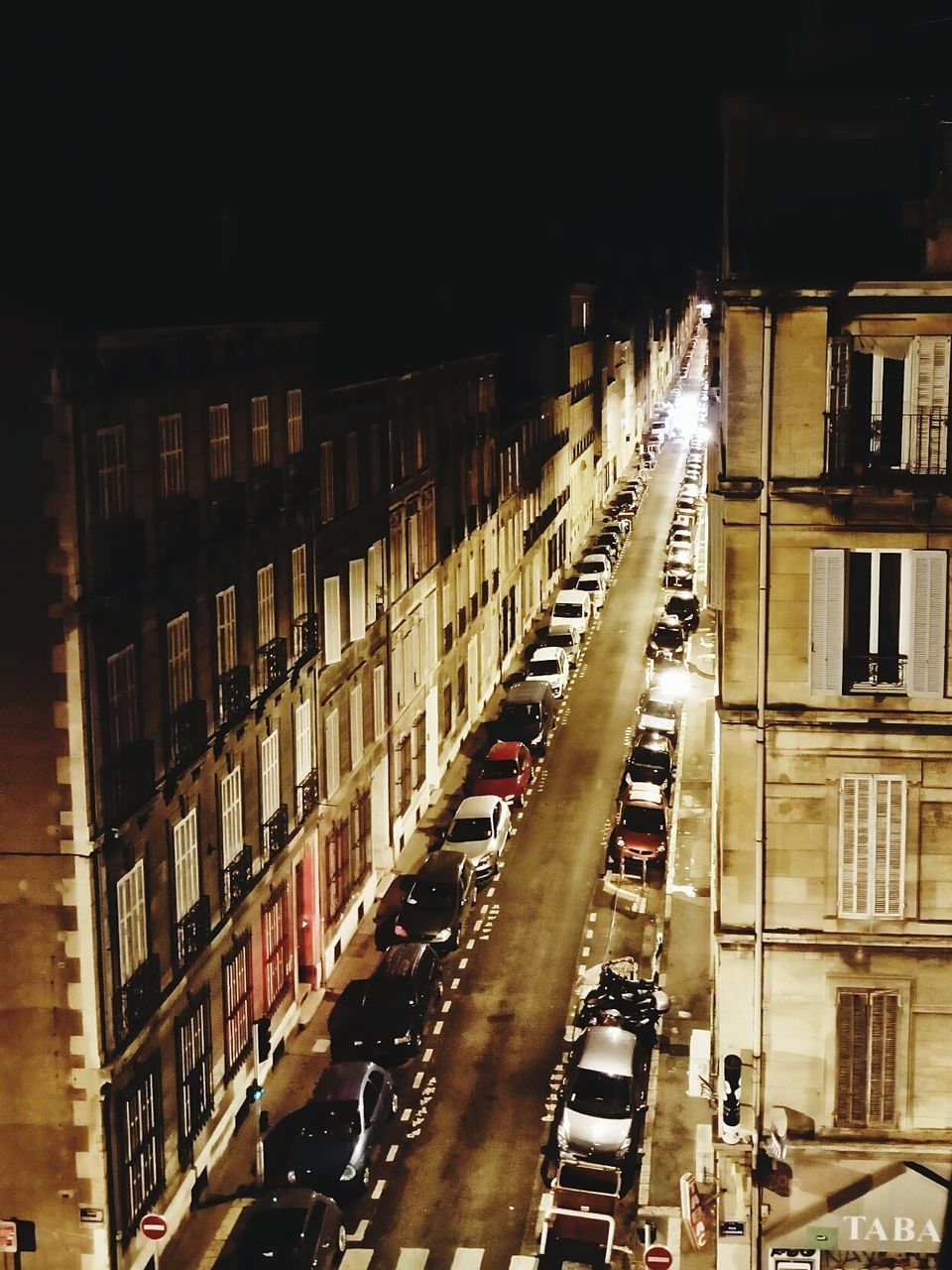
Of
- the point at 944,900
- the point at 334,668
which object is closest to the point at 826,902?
the point at 944,900

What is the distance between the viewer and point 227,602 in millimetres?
37844

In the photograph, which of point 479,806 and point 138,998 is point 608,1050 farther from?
point 479,806

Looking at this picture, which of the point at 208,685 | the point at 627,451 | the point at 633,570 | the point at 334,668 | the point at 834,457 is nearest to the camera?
the point at 834,457

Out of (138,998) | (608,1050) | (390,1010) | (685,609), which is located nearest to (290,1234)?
(138,998)

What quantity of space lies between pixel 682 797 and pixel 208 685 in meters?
30.0

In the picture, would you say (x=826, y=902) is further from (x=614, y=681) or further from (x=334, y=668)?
(x=614, y=681)

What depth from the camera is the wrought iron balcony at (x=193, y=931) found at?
34344 millimetres

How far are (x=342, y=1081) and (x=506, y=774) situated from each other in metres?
24.7

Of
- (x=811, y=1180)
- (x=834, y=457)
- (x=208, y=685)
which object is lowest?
(x=811, y=1180)

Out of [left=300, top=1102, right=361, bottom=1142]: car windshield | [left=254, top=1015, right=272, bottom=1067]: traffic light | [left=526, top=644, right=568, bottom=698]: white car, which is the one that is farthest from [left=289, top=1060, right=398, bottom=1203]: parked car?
[left=526, top=644, right=568, bottom=698]: white car

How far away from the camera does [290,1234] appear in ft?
102

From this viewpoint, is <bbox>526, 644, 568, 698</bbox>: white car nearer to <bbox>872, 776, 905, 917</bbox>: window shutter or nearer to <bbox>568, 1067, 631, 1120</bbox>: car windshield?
<bbox>568, 1067, 631, 1120</bbox>: car windshield

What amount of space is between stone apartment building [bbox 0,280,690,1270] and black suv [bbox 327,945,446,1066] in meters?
1.68

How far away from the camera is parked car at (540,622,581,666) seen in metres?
83.6
